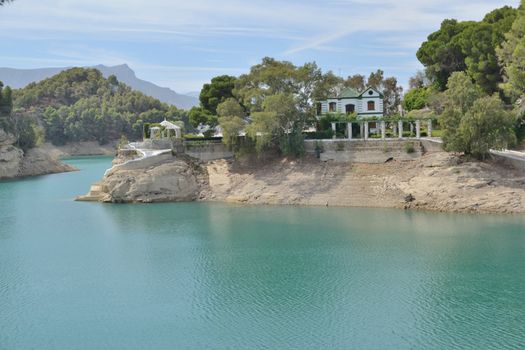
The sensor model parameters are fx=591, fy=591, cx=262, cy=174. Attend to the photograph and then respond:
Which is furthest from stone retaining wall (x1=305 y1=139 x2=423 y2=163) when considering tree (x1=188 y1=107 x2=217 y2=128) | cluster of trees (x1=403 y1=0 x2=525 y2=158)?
tree (x1=188 y1=107 x2=217 y2=128)

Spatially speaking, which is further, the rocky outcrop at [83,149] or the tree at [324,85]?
the rocky outcrop at [83,149]

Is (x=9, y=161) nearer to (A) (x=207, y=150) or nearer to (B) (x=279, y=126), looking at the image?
(A) (x=207, y=150)

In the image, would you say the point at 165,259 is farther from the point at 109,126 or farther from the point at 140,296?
the point at 109,126

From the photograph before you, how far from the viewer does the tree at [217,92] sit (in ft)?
203

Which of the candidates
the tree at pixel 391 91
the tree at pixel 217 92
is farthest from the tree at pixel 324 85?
the tree at pixel 391 91

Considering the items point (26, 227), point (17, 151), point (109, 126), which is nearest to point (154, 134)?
point (26, 227)

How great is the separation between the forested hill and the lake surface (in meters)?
90.9

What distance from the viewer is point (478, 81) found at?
53.6 metres

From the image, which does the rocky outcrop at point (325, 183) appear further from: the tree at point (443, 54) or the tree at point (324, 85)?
the tree at point (443, 54)

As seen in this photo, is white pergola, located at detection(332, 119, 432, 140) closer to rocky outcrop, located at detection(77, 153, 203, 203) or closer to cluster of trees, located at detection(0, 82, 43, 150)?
rocky outcrop, located at detection(77, 153, 203, 203)

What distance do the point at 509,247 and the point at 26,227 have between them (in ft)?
102

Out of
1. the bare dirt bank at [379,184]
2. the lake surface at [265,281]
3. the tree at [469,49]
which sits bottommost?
the lake surface at [265,281]

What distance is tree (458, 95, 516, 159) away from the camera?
4225 cm

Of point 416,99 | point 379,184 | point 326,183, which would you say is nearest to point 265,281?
point 379,184
